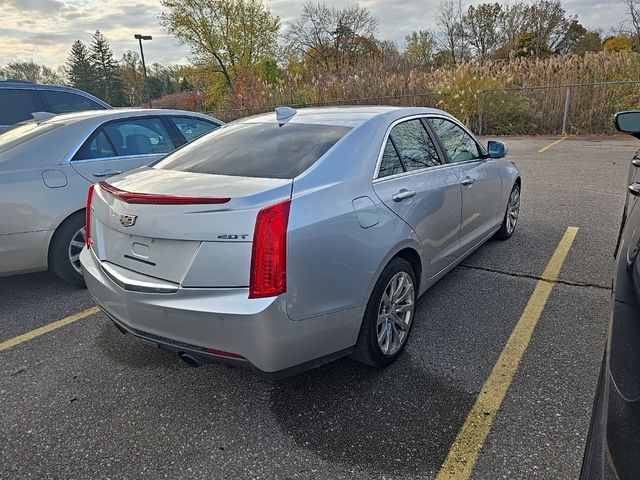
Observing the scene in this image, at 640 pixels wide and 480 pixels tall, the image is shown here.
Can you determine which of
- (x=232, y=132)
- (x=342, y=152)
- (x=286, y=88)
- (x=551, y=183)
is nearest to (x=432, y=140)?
(x=342, y=152)

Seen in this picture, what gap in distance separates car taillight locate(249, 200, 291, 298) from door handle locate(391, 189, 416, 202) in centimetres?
91

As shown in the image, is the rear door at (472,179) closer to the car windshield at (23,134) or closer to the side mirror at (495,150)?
the side mirror at (495,150)

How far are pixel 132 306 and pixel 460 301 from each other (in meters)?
2.44

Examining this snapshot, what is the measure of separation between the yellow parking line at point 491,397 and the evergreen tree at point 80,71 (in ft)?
191

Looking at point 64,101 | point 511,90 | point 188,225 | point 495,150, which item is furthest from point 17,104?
point 511,90

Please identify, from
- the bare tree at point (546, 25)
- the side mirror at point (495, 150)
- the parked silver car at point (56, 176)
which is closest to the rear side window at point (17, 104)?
the parked silver car at point (56, 176)

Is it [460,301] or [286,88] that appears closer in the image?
[460,301]

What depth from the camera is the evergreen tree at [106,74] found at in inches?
2035

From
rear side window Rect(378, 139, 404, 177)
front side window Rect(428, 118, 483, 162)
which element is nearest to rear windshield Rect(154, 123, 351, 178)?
rear side window Rect(378, 139, 404, 177)

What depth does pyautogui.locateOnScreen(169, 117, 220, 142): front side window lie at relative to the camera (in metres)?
5.01

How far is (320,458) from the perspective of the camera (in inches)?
81.0

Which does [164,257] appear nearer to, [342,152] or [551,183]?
[342,152]

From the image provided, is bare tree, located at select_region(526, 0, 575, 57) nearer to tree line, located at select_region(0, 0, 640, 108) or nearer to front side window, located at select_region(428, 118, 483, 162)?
tree line, located at select_region(0, 0, 640, 108)

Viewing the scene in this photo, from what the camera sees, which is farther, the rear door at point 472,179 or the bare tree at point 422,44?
the bare tree at point 422,44
